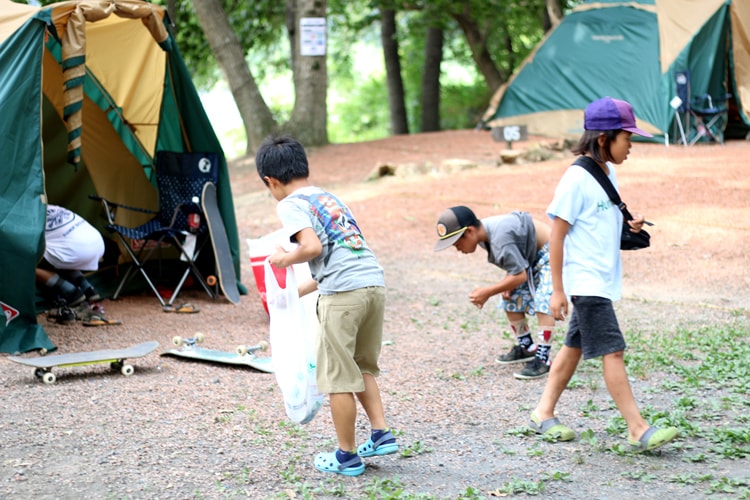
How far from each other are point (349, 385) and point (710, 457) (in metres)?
1.59

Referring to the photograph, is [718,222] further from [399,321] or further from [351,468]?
[351,468]

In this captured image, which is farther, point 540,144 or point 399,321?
point 540,144

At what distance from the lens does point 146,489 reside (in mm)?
3652

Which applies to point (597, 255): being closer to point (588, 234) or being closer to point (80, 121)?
point (588, 234)

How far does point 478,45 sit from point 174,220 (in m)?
14.8

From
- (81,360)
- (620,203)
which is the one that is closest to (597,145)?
(620,203)

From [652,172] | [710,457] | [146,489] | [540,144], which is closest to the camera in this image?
[146,489]

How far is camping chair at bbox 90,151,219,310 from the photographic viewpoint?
7.42 meters

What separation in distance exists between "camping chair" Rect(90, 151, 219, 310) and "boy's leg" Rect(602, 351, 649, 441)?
435 cm

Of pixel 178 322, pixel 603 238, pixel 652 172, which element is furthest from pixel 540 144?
pixel 603 238

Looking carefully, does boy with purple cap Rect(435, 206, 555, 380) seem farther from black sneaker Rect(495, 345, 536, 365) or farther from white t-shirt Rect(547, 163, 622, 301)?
white t-shirt Rect(547, 163, 622, 301)

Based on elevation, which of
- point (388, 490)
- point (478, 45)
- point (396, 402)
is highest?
point (478, 45)

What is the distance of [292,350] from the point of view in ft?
12.6

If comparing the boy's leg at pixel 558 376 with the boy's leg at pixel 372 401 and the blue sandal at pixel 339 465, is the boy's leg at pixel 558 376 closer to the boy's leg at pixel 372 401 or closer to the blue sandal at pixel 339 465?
the boy's leg at pixel 372 401
